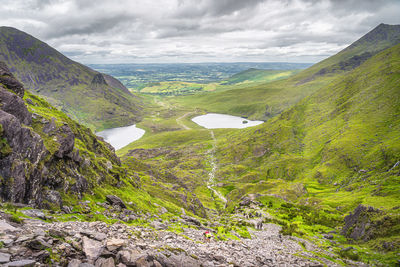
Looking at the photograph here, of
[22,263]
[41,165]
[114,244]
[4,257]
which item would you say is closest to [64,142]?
[41,165]

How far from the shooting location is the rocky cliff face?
90.7 feet

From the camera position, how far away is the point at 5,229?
16516mm

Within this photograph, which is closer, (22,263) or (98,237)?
(22,263)

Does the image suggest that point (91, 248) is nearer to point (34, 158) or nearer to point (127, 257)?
point (127, 257)

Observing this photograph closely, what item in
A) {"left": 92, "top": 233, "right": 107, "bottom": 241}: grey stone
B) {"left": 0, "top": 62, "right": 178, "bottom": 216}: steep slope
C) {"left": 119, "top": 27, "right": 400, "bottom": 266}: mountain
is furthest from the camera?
{"left": 119, "top": 27, "right": 400, "bottom": 266}: mountain

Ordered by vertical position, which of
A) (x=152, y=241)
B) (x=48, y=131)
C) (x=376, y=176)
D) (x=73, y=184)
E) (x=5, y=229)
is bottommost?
(x=376, y=176)

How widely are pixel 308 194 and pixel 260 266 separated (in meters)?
104

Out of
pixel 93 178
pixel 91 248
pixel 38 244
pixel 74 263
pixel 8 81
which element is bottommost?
pixel 93 178

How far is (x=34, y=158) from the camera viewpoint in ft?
107

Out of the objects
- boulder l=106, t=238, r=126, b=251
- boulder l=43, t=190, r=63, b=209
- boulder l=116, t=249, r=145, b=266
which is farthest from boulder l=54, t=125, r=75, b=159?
boulder l=116, t=249, r=145, b=266

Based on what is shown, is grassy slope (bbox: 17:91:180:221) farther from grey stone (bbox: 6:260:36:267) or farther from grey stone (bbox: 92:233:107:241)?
grey stone (bbox: 6:260:36:267)

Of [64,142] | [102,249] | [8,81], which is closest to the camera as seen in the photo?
[102,249]

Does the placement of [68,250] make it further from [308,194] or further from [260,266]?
[308,194]

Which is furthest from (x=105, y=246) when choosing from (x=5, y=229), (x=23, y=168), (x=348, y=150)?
(x=348, y=150)
